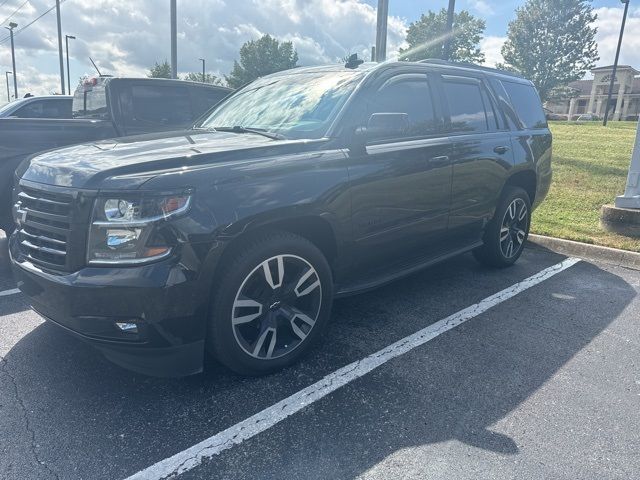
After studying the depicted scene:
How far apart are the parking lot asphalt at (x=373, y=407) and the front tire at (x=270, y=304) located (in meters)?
0.17

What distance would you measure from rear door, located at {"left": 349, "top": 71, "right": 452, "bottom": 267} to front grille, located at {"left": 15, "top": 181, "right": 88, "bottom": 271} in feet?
5.39

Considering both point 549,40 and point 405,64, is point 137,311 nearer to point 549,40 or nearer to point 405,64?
point 405,64

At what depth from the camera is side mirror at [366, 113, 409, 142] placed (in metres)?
3.30

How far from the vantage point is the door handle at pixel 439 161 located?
3.91 m

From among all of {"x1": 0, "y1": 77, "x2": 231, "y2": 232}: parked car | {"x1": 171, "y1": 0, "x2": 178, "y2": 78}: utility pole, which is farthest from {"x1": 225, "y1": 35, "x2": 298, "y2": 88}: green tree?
{"x1": 0, "y1": 77, "x2": 231, "y2": 232}: parked car

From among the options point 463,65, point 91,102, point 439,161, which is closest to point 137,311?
point 439,161

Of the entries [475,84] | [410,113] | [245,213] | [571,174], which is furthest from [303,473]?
[571,174]

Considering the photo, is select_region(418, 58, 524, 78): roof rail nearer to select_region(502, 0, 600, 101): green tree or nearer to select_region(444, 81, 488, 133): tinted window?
select_region(444, 81, 488, 133): tinted window

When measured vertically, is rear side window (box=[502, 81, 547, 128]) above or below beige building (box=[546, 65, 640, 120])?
below

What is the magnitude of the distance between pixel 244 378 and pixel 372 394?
78cm

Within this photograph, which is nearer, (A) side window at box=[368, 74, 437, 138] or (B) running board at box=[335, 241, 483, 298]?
(B) running board at box=[335, 241, 483, 298]

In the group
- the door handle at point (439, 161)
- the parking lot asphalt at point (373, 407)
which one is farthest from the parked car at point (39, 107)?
the door handle at point (439, 161)

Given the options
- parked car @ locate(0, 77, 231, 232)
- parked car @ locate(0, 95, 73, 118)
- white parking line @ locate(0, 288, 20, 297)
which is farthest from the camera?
parked car @ locate(0, 95, 73, 118)

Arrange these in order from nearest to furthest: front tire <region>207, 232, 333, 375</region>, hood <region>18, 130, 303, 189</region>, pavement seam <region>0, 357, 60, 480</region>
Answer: pavement seam <region>0, 357, 60, 480</region> < hood <region>18, 130, 303, 189</region> < front tire <region>207, 232, 333, 375</region>
